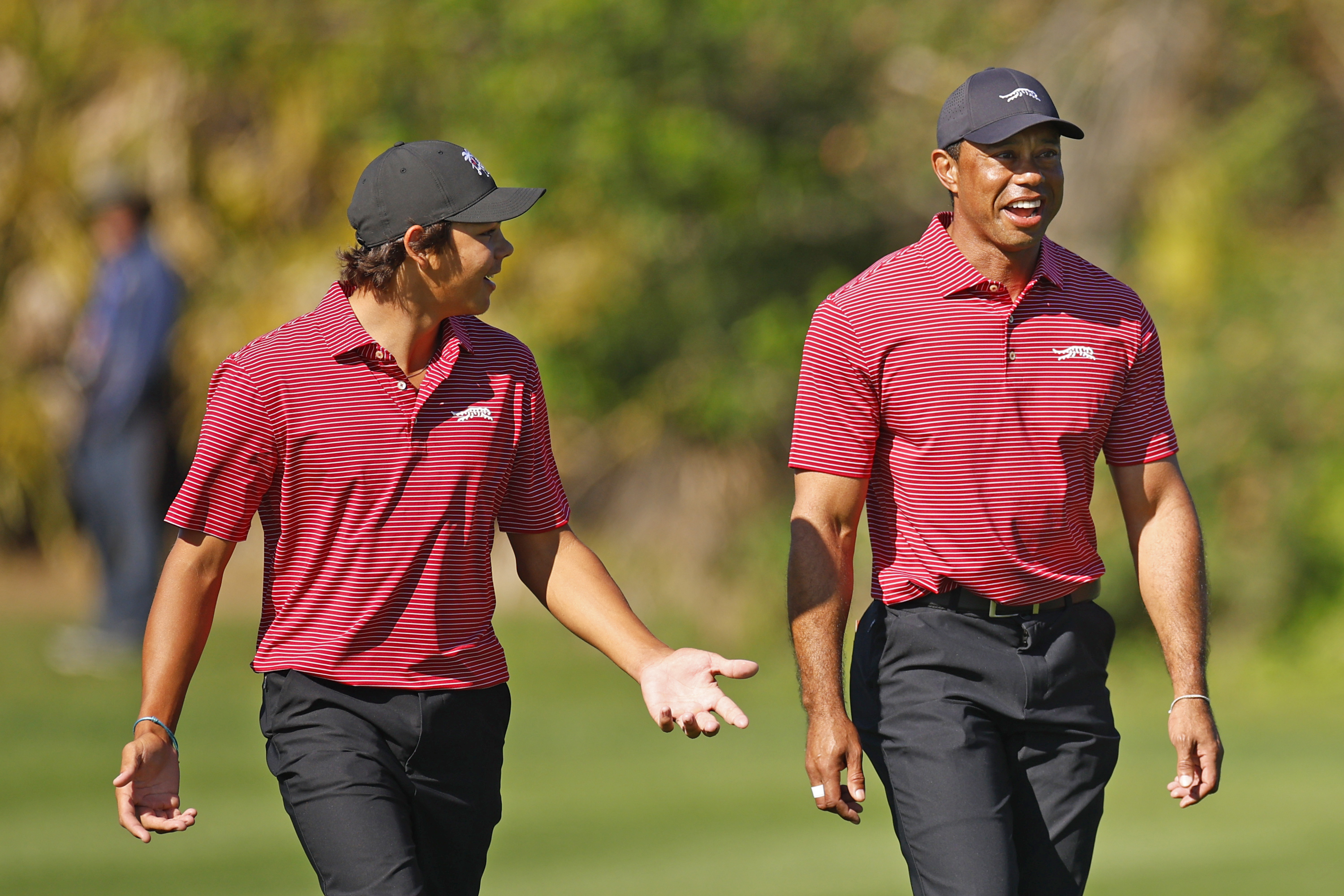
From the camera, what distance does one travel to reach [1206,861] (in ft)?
26.6

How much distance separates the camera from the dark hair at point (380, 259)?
4277 millimetres

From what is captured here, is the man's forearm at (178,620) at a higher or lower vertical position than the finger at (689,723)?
higher

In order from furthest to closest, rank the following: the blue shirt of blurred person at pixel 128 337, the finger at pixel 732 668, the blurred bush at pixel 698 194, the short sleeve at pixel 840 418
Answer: the blurred bush at pixel 698 194 → the blue shirt of blurred person at pixel 128 337 → the short sleeve at pixel 840 418 → the finger at pixel 732 668

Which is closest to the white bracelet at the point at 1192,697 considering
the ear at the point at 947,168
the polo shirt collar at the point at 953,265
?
the polo shirt collar at the point at 953,265

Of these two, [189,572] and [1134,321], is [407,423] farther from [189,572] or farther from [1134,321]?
[1134,321]

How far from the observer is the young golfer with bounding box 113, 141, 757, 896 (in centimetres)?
415

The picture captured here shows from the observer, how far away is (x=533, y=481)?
4539mm

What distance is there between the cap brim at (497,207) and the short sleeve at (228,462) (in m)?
0.62

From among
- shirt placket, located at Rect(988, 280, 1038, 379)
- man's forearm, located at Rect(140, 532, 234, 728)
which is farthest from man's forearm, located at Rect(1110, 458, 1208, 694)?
man's forearm, located at Rect(140, 532, 234, 728)

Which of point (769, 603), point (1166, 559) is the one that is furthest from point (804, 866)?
point (769, 603)

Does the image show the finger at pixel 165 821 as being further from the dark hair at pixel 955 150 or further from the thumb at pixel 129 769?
the dark hair at pixel 955 150

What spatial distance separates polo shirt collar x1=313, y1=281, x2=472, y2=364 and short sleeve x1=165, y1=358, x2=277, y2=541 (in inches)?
9.2

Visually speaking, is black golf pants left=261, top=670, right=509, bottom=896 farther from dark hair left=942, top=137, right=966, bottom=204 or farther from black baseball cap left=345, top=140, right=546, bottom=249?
dark hair left=942, top=137, right=966, bottom=204

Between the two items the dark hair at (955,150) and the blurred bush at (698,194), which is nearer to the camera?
the dark hair at (955,150)
